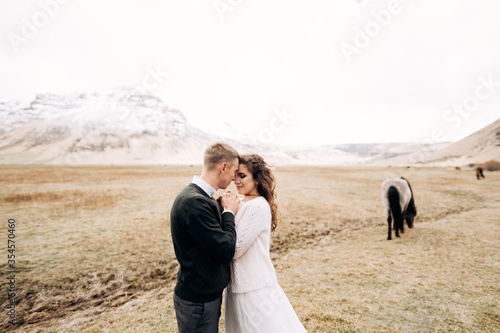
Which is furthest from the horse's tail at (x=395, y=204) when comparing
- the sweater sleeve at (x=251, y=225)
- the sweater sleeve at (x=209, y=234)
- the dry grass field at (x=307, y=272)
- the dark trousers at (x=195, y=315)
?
the sweater sleeve at (x=209, y=234)

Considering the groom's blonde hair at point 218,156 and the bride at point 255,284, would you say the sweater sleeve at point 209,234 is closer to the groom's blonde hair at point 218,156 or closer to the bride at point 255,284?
the bride at point 255,284

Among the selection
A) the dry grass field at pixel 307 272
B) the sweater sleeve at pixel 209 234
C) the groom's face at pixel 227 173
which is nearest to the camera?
the sweater sleeve at pixel 209 234

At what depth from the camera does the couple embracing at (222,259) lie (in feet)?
6.88

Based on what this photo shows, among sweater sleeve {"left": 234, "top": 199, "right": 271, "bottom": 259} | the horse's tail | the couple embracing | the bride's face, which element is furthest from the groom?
the horse's tail

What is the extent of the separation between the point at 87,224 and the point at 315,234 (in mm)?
10535

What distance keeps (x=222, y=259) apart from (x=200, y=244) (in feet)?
0.81

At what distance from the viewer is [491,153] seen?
81188 mm

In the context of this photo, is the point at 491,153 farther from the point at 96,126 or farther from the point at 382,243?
the point at 96,126

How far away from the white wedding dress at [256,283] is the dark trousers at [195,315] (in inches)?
11.1

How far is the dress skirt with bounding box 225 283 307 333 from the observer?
2.33 m

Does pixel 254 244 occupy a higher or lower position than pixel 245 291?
higher

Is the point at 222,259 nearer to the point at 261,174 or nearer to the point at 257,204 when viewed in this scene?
the point at 257,204

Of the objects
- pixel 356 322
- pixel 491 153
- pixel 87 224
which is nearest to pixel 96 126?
pixel 87 224

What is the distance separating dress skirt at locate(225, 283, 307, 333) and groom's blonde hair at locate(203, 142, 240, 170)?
142 centimetres
